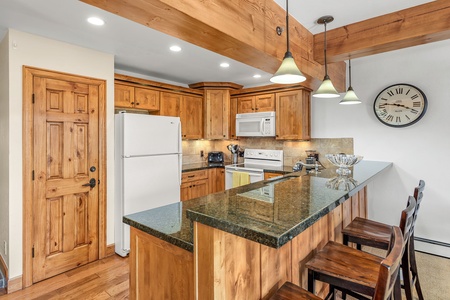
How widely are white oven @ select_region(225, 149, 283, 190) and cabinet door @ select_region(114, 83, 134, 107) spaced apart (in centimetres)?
189

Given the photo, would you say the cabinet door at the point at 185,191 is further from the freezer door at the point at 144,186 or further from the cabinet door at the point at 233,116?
the cabinet door at the point at 233,116

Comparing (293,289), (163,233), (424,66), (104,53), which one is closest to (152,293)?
(163,233)

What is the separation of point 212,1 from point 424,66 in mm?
3074

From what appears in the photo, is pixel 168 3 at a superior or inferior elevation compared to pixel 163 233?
superior

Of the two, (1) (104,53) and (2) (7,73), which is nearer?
(2) (7,73)

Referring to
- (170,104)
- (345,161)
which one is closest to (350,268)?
(345,161)

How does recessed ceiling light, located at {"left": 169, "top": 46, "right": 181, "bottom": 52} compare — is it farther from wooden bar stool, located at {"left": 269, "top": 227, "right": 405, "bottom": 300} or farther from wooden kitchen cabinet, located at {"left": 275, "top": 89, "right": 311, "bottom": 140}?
wooden bar stool, located at {"left": 269, "top": 227, "right": 405, "bottom": 300}

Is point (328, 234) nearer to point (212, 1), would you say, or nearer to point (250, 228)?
point (250, 228)

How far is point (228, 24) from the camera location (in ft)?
5.29

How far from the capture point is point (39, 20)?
2131mm

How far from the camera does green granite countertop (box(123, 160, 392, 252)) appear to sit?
0.84 metres

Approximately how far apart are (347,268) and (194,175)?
2942 mm

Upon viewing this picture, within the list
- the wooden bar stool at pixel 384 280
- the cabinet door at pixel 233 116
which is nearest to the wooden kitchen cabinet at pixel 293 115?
the cabinet door at pixel 233 116

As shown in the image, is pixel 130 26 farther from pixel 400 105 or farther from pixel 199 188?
pixel 400 105
